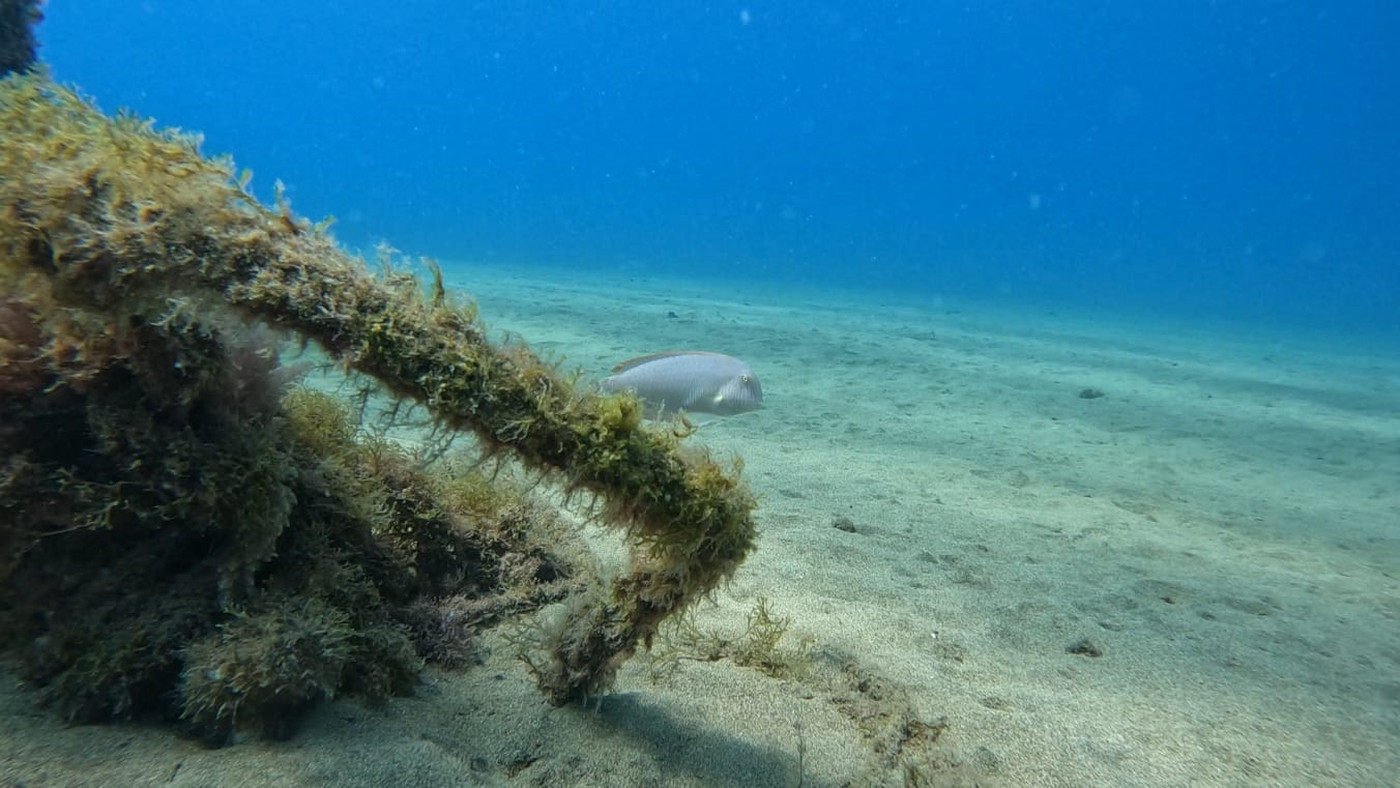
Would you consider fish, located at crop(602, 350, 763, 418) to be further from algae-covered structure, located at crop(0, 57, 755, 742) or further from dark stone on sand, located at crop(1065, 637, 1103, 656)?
dark stone on sand, located at crop(1065, 637, 1103, 656)

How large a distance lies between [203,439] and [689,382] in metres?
3.25

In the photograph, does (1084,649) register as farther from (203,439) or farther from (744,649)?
(203,439)

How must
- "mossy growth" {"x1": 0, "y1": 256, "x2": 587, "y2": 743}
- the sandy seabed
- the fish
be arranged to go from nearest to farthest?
"mossy growth" {"x1": 0, "y1": 256, "x2": 587, "y2": 743} → the sandy seabed → the fish

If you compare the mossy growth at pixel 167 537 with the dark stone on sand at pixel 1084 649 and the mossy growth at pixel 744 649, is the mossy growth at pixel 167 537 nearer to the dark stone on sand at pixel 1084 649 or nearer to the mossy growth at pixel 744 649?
the mossy growth at pixel 744 649

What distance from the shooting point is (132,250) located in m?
1.87

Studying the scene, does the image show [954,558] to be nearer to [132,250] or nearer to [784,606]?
[784,606]

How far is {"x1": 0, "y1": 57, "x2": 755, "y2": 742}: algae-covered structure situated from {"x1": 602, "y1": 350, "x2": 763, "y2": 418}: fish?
243 centimetres

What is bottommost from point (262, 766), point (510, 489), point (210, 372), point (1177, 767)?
point (1177, 767)

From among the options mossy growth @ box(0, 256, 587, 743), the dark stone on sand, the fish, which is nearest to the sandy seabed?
the dark stone on sand

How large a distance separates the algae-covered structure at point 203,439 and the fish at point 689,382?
A: 7.96 ft

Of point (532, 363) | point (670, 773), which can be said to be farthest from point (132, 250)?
point (670, 773)

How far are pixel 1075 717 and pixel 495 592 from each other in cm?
275

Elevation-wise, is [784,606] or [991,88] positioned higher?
[991,88]

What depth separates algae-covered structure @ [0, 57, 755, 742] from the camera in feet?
6.29
